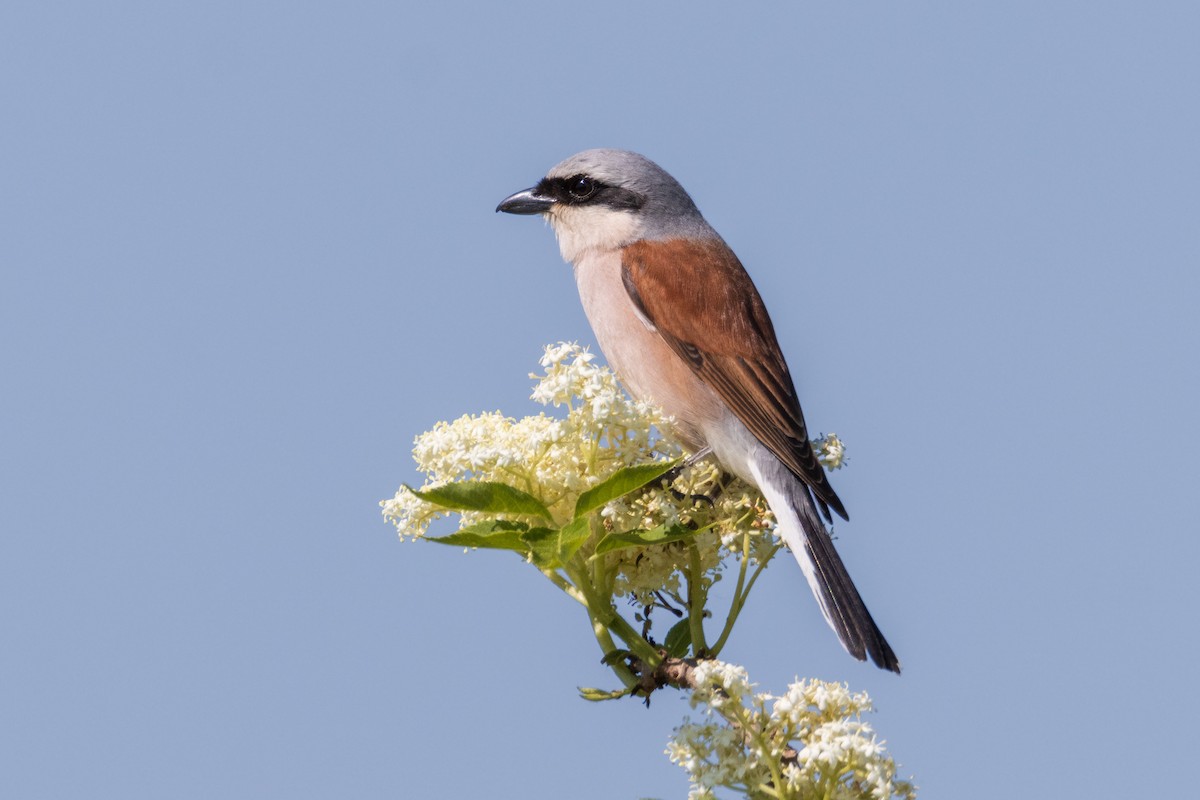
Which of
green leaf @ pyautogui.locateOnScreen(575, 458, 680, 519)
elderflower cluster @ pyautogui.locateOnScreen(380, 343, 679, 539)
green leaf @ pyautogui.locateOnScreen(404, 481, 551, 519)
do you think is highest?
elderflower cluster @ pyautogui.locateOnScreen(380, 343, 679, 539)

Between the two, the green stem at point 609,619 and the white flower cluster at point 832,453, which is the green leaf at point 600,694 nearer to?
the green stem at point 609,619

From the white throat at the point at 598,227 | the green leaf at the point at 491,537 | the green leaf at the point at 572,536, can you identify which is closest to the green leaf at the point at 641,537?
the green leaf at the point at 572,536

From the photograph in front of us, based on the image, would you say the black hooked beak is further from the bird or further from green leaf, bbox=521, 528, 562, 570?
green leaf, bbox=521, 528, 562, 570

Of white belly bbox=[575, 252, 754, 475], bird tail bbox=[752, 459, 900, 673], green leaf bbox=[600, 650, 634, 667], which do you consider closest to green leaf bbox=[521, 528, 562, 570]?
green leaf bbox=[600, 650, 634, 667]

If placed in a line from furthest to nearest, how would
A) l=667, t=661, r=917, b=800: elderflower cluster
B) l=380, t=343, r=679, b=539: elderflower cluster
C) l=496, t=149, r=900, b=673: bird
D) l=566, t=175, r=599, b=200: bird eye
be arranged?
1. l=566, t=175, r=599, b=200: bird eye
2. l=496, t=149, r=900, b=673: bird
3. l=380, t=343, r=679, b=539: elderflower cluster
4. l=667, t=661, r=917, b=800: elderflower cluster

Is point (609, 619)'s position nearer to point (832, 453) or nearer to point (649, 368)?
point (832, 453)

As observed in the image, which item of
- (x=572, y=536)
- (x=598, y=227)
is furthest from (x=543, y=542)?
(x=598, y=227)

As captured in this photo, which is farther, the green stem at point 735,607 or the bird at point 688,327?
the bird at point 688,327
